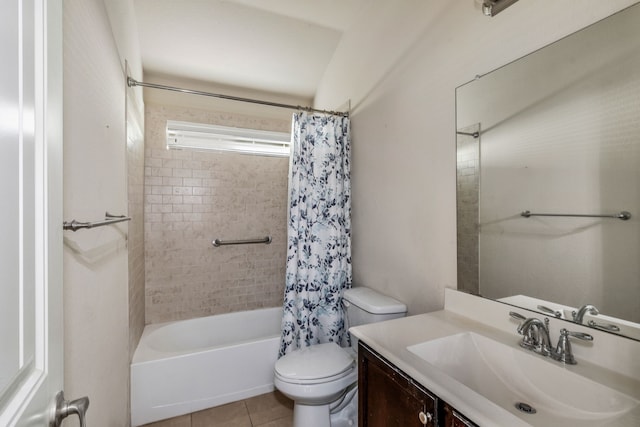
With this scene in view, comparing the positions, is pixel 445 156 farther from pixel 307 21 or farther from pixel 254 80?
pixel 254 80

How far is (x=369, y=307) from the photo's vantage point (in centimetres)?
174

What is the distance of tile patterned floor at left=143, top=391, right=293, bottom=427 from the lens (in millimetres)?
1897

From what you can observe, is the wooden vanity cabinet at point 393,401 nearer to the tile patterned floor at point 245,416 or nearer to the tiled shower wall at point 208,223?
the tile patterned floor at point 245,416

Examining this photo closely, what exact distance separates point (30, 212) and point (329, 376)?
1522 mm

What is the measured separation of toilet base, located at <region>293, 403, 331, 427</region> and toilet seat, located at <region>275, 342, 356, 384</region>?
210mm

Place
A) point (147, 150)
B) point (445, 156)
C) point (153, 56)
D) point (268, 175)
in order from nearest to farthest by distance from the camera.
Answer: point (445, 156)
point (153, 56)
point (147, 150)
point (268, 175)

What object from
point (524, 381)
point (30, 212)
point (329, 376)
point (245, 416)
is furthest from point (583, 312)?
point (245, 416)

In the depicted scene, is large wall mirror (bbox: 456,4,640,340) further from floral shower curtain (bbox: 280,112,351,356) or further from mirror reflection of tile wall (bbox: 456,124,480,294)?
floral shower curtain (bbox: 280,112,351,356)

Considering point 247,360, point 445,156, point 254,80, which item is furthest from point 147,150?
point 445,156

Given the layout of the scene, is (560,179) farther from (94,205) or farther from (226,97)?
(226,97)

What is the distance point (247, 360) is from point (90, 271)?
4.62ft

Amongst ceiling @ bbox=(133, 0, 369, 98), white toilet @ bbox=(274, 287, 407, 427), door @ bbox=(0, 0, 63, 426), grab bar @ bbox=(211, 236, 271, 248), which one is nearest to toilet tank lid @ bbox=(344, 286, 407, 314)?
white toilet @ bbox=(274, 287, 407, 427)

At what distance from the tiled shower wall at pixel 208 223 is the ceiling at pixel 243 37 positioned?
373 millimetres

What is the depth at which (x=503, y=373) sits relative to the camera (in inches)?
40.5
